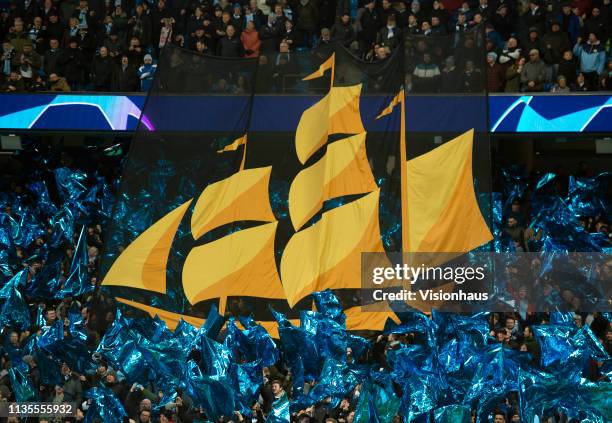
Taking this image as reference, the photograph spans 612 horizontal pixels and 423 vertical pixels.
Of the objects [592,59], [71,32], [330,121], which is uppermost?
[71,32]

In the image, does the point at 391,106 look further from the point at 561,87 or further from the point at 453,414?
the point at 561,87

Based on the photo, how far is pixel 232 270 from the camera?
51.0 ft

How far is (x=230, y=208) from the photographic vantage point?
15891mm

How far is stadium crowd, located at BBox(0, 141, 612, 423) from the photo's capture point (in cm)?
1384

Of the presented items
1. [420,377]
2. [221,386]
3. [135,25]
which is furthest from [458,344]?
[135,25]

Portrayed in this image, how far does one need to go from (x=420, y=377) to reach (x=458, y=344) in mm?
997

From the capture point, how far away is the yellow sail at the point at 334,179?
16.0 metres

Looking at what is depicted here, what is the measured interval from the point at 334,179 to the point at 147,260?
2.43 metres

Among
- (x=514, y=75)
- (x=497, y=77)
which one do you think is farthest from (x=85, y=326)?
(x=514, y=75)

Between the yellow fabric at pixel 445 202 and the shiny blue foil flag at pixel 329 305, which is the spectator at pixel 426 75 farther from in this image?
the shiny blue foil flag at pixel 329 305

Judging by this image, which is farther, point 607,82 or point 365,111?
point 607,82

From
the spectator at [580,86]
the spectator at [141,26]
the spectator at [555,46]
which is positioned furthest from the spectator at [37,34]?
the spectator at [580,86]

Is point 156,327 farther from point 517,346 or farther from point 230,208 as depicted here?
point 517,346

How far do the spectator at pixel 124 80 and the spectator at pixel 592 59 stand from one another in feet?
22.8
